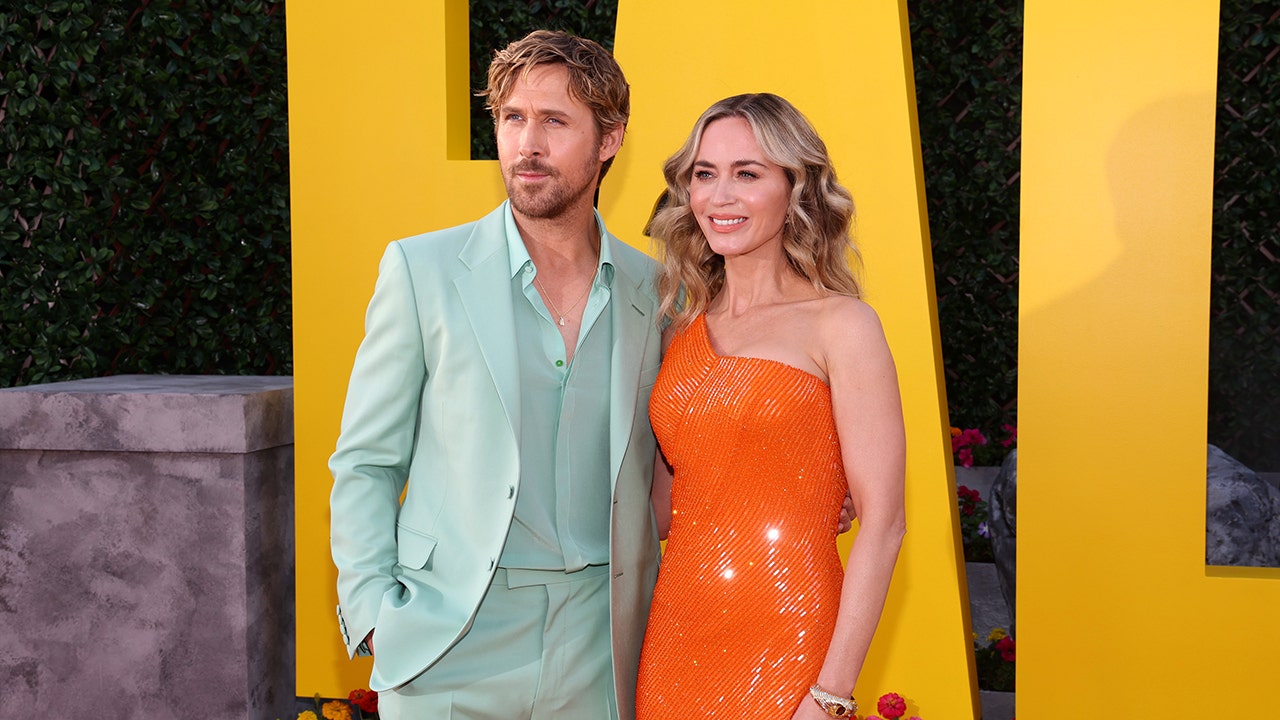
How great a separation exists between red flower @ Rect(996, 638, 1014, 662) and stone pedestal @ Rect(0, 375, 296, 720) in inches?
98.2

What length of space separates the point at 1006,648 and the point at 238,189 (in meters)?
3.79

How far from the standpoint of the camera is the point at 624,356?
6.98 feet

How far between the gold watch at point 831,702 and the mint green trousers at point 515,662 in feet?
1.36

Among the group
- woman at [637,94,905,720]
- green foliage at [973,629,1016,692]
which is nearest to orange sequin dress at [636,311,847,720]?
woman at [637,94,905,720]

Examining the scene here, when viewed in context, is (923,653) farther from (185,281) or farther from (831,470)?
(185,281)

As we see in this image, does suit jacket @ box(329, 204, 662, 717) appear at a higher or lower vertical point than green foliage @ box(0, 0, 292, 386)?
lower

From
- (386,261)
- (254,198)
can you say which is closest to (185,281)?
(254,198)

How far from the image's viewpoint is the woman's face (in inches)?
82.7

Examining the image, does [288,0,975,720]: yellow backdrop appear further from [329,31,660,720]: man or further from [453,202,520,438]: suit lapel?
[453,202,520,438]: suit lapel

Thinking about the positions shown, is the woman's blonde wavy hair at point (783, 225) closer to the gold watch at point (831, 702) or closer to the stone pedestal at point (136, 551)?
the gold watch at point (831, 702)

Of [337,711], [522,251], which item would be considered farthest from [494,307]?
[337,711]

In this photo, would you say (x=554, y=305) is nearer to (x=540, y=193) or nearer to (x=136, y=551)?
(x=540, y=193)

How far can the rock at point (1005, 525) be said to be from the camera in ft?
13.9

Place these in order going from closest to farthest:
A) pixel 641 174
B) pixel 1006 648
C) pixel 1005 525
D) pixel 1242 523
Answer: pixel 641 174 < pixel 1242 523 < pixel 1006 648 < pixel 1005 525
